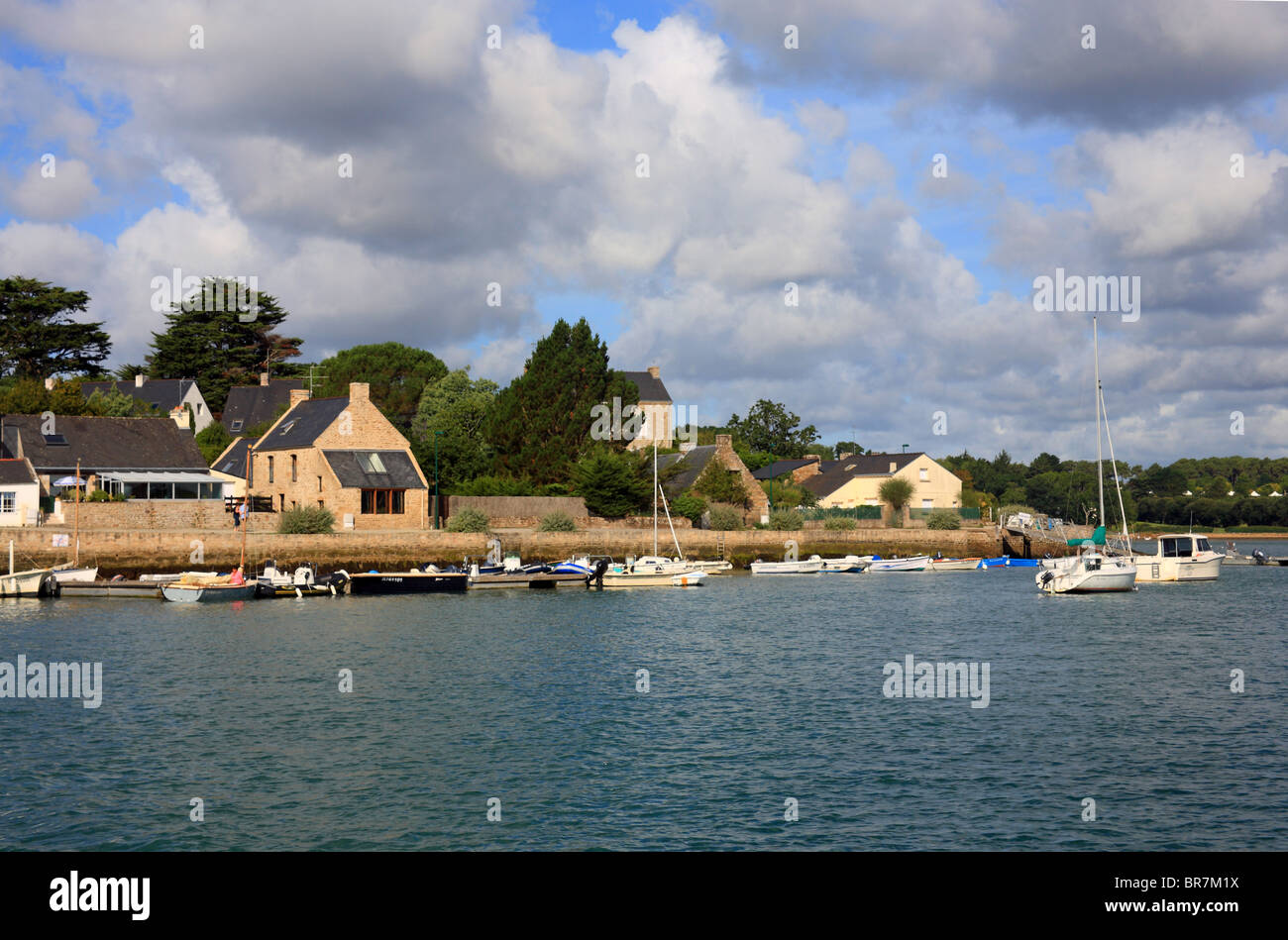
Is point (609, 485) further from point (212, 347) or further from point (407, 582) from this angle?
point (212, 347)

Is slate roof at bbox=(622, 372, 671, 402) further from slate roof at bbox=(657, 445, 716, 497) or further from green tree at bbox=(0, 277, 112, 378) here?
green tree at bbox=(0, 277, 112, 378)

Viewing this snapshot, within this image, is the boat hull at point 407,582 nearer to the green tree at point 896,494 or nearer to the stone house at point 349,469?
the stone house at point 349,469

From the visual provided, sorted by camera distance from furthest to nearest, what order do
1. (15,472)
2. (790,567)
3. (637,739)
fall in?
(790,567) → (15,472) → (637,739)

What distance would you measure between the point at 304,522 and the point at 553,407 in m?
23.4

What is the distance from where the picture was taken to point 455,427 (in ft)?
289

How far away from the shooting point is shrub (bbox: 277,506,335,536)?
63.9 metres

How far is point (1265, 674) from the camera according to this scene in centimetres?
3155

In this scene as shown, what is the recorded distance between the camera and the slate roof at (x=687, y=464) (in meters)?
85.0

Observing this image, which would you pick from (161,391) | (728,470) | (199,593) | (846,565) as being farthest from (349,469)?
(161,391)

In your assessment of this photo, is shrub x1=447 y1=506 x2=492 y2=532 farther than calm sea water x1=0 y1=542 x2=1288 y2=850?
Yes

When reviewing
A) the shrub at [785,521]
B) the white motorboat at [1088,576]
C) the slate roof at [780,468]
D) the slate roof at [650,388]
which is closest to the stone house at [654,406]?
the slate roof at [650,388]

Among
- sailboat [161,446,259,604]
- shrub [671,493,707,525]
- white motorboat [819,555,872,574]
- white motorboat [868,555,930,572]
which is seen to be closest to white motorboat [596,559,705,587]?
shrub [671,493,707,525]

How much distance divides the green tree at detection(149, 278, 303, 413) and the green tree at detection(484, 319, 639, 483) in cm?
3743
